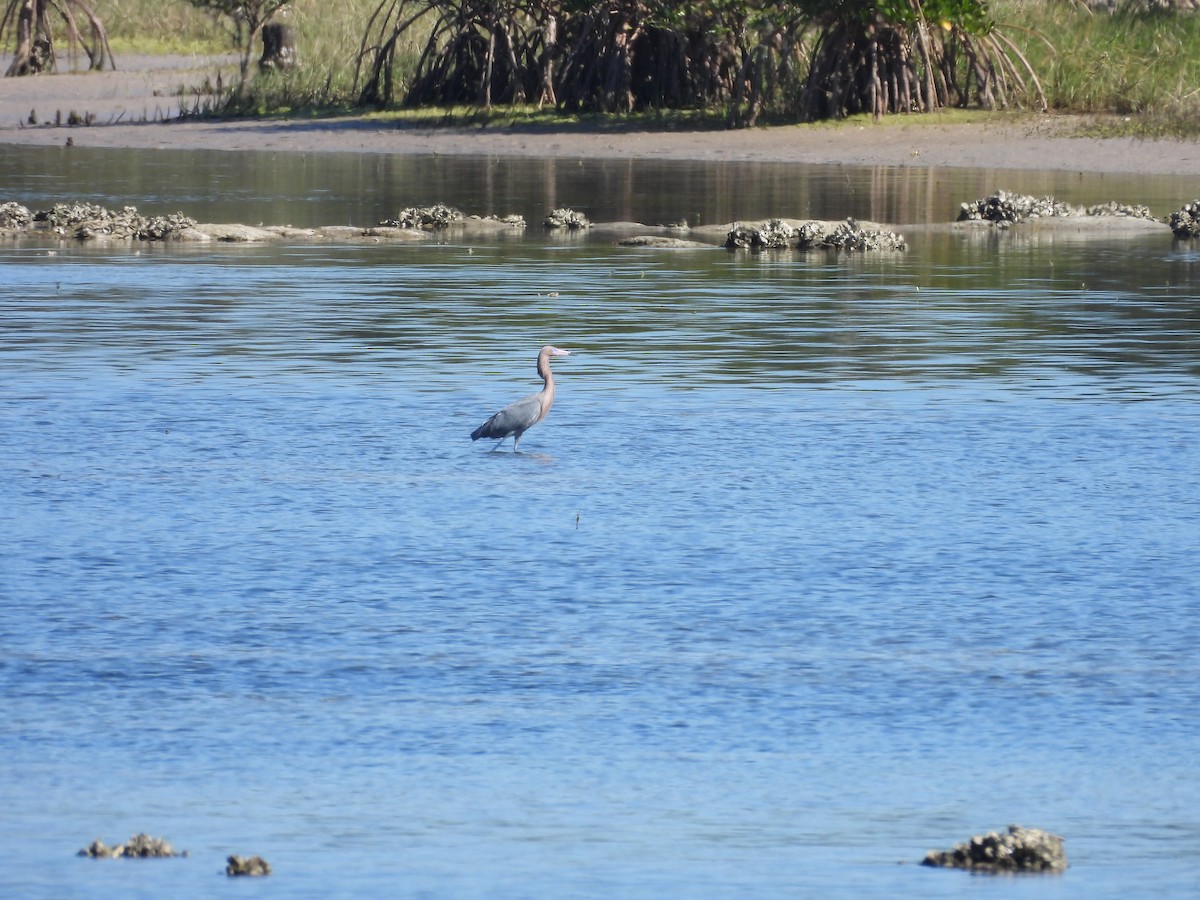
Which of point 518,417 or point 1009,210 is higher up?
point 1009,210

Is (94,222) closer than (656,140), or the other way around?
(94,222)

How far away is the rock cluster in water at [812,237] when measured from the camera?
71.5ft

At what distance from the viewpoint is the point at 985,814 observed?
6.12 meters

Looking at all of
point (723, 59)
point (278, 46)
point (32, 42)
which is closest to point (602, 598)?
point (723, 59)

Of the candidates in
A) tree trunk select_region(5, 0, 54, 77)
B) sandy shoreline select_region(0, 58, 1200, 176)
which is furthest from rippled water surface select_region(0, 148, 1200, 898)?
tree trunk select_region(5, 0, 54, 77)

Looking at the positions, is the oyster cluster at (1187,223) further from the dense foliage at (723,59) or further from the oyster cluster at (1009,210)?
the dense foliage at (723,59)

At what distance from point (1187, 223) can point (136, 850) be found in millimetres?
18229

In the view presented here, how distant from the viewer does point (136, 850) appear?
5.67m

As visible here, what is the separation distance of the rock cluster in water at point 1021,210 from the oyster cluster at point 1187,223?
1.17 metres

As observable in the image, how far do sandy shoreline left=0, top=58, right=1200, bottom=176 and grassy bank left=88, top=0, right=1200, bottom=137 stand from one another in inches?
44.9

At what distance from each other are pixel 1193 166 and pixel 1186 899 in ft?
83.5

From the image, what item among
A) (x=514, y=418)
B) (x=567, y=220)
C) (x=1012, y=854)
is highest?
(x=567, y=220)

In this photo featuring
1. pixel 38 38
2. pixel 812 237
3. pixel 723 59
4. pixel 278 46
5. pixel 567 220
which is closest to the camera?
pixel 812 237

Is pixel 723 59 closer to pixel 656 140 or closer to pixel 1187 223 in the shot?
pixel 656 140
